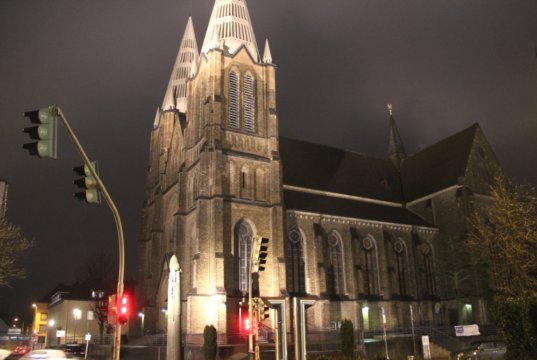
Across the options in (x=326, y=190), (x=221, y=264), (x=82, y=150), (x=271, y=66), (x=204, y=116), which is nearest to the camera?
(x=82, y=150)

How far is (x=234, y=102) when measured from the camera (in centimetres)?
4122

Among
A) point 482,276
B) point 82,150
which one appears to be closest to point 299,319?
point 82,150

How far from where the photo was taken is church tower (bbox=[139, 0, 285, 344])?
34812 millimetres

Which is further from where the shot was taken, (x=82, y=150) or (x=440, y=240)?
(x=440, y=240)

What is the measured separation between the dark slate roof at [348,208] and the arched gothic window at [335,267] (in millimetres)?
2348

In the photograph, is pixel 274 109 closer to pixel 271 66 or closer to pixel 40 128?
pixel 271 66

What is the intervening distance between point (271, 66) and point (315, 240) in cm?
1538

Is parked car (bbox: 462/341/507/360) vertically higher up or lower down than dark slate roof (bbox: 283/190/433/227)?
lower down

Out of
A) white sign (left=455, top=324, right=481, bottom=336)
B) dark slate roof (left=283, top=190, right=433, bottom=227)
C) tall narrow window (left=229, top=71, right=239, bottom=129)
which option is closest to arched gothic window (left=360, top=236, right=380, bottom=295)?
dark slate roof (left=283, top=190, right=433, bottom=227)

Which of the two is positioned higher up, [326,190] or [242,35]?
[242,35]

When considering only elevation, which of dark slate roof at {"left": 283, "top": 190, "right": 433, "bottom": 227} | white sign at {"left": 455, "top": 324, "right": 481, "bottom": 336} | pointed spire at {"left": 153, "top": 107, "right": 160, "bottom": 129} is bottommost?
white sign at {"left": 455, "top": 324, "right": 481, "bottom": 336}

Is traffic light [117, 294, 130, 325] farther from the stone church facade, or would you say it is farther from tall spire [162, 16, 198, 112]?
tall spire [162, 16, 198, 112]

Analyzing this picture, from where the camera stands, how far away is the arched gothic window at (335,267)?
42.2 metres

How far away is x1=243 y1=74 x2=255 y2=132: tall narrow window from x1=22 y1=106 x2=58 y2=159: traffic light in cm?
3092
